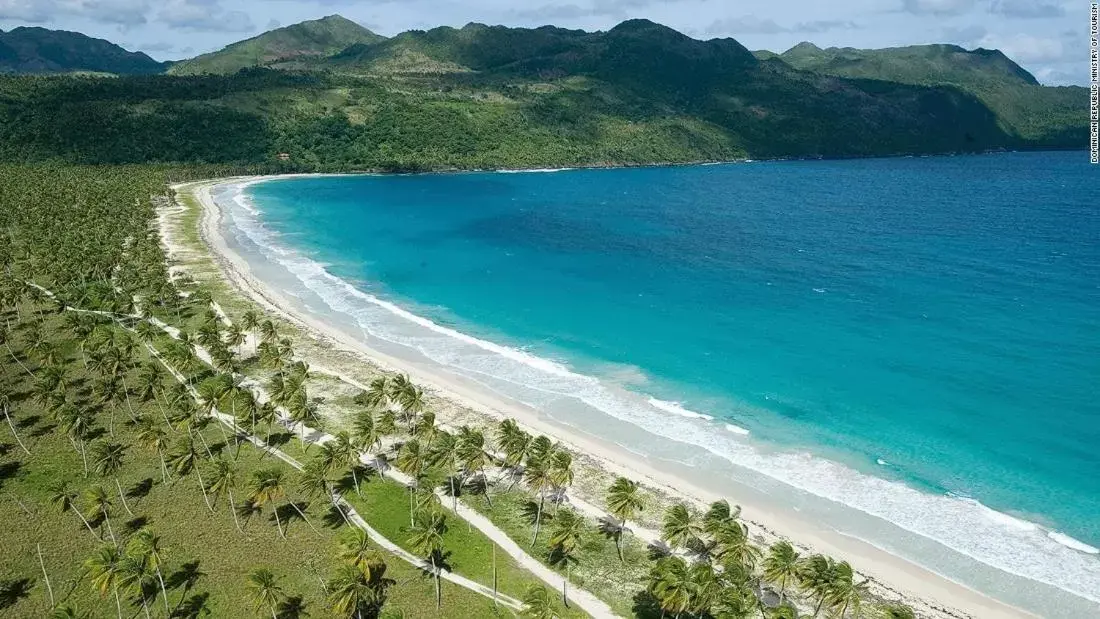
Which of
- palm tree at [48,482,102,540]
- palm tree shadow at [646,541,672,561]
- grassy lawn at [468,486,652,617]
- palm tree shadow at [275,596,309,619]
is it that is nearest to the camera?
palm tree shadow at [275,596,309,619]

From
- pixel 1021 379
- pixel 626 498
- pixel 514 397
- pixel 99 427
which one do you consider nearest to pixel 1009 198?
pixel 1021 379

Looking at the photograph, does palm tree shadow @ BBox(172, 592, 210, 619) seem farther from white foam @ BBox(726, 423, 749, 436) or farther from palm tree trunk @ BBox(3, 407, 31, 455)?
white foam @ BBox(726, 423, 749, 436)

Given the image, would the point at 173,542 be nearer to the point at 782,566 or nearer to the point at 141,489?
the point at 141,489

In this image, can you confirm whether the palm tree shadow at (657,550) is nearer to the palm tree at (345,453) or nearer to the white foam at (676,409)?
the white foam at (676,409)

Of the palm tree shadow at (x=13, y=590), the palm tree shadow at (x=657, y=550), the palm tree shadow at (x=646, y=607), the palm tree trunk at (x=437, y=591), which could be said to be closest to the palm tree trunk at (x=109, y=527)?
the palm tree shadow at (x=13, y=590)

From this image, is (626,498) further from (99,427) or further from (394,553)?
(99,427)

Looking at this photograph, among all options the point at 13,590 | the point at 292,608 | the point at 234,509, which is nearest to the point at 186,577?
the point at 234,509

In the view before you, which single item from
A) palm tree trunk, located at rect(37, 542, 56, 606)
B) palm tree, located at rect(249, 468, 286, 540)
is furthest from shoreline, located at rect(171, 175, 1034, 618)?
palm tree trunk, located at rect(37, 542, 56, 606)
